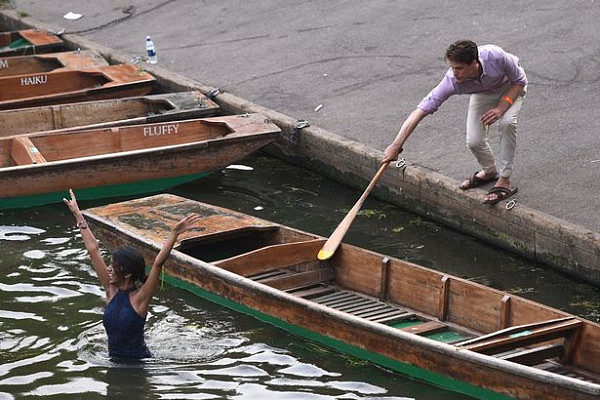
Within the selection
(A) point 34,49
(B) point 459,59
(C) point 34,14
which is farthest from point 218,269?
(C) point 34,14

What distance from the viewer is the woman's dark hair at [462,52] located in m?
9.42

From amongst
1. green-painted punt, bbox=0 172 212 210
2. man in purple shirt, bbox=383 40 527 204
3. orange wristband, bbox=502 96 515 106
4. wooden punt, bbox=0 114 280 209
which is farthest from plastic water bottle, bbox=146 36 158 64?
orange wristband, bbox=502 96 515 106

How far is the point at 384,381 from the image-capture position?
8.06m

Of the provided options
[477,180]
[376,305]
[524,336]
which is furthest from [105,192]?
[524,336]

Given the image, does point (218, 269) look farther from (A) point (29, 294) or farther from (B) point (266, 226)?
(A) point (29, 294)

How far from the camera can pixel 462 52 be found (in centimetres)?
945

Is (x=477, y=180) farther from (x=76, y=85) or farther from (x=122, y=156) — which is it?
(x=76, y=85)

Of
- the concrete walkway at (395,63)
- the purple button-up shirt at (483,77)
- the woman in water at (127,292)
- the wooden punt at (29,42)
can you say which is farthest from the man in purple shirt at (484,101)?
the wooden punt at (29,42)

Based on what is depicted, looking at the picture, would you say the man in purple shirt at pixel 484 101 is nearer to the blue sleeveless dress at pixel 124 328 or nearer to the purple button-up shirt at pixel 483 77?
the purple button-up shirt at pixel 483 77

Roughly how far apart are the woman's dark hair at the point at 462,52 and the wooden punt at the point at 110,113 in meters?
4.50

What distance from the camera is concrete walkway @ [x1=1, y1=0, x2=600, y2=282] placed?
36.5ft

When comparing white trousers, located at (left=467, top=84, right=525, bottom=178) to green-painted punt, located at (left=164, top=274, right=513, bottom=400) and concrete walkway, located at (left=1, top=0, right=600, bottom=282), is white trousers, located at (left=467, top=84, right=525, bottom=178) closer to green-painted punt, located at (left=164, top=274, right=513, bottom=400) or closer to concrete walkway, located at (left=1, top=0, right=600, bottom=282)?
concrete walkway, located at (left=1, top=0, right=600, bottom=282)

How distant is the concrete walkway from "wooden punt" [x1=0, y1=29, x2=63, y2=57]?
0.59m

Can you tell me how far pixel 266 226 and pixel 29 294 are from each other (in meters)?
2.07
